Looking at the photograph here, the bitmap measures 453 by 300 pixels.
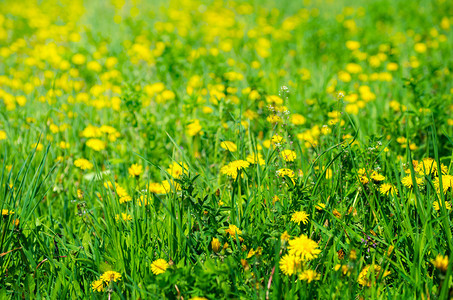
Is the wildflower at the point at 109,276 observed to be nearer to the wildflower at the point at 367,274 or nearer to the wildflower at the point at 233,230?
the wildflower at the point at 233,230

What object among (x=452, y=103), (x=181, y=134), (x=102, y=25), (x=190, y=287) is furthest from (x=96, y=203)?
(x=102, y=25)

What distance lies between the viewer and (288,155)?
74.0 inches

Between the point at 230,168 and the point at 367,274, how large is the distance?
706 mm

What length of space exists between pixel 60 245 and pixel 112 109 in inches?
68.7

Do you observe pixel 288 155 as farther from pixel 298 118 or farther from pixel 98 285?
pixel 98 285

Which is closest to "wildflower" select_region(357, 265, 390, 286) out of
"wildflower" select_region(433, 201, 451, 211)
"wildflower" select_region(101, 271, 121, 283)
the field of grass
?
the field of grass

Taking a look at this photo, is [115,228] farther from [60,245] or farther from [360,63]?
[360,63]

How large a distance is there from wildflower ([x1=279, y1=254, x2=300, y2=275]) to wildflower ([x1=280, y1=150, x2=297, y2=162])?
535 millimetres

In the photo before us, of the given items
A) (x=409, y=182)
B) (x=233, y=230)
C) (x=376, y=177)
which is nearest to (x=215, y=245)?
(x=233, y=230)

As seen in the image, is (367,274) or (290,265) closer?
(290,265)

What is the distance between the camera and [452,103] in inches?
121

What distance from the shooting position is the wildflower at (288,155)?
183cm

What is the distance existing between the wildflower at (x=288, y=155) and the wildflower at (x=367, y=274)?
1.86 ft

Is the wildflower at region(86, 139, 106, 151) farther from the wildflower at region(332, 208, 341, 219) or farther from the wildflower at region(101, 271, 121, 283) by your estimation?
the wildflower at region(332, 208, 341, 219)
